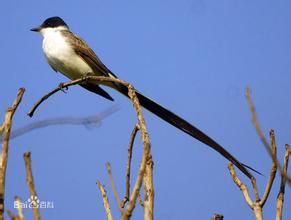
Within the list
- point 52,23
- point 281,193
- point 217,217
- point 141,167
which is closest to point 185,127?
point 281,193

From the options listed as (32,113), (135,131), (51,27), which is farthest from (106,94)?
(135,131)

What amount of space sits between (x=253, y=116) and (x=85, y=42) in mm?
4270

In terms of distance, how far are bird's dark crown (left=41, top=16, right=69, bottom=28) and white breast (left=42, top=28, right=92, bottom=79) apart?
52cm

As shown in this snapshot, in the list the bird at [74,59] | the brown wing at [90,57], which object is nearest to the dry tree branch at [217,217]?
the bird at [74,59]

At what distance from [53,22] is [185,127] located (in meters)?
3.11

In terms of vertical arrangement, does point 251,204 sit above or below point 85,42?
below

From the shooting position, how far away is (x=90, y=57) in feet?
17.1

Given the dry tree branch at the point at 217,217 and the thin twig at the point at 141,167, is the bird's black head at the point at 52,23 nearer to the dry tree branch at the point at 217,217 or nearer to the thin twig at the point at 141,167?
the thin twig at the point at 141,167

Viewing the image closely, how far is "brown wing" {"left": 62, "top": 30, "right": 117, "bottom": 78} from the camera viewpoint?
16.8 ft

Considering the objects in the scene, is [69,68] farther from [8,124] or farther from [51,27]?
[8,124]

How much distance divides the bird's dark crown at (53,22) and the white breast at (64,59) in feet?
1.72

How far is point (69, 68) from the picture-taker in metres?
5.14

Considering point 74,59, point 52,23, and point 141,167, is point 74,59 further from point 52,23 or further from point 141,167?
point 141,167

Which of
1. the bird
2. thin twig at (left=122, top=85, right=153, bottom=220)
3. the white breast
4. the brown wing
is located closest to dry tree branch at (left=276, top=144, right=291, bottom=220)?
thin twig at (left=122, top=85, right=153, bottom=220)
